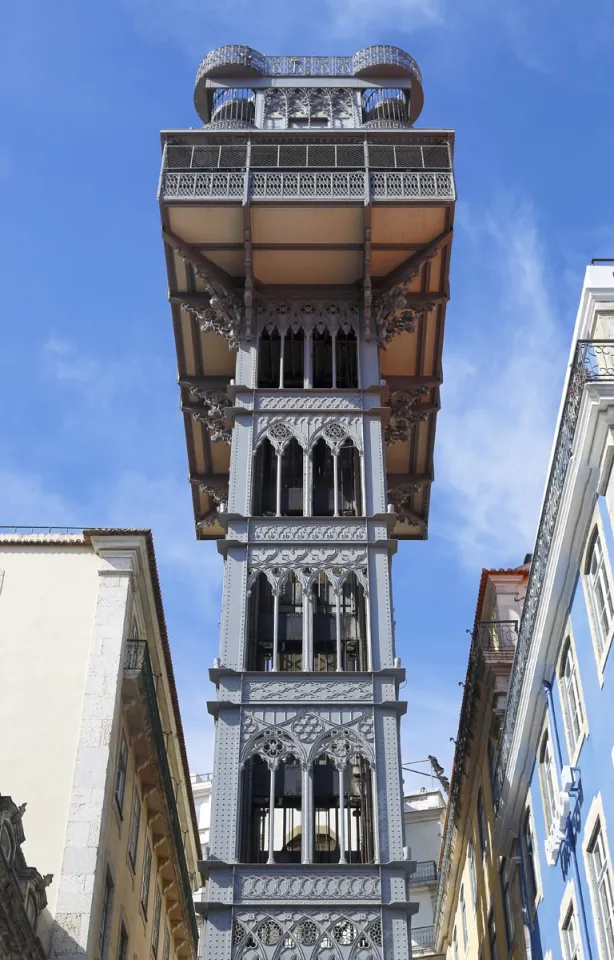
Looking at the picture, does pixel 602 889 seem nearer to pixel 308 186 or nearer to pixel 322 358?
pixel 322 358

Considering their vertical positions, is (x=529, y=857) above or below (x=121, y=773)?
below

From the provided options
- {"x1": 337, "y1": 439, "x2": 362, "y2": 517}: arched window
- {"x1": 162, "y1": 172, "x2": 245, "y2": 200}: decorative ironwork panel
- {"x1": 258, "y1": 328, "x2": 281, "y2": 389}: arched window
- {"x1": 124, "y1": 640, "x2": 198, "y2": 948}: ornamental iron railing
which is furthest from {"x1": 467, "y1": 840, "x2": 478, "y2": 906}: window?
{"x1": 162, "y1": 172, "x2": 245, "y2": 200}: decorative ironwork panel

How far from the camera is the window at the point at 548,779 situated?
21.9m

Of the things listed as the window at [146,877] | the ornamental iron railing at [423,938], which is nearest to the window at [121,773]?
the window at [146,877]

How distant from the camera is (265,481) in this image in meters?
30.3

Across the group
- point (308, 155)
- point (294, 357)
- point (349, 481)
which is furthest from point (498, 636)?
point (308, 155)

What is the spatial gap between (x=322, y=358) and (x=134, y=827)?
43.5 feet

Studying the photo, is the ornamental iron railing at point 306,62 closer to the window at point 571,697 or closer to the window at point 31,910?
the window at point 571,697

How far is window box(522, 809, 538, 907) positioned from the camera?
24.4 meters

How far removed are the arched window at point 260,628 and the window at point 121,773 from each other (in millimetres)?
2936

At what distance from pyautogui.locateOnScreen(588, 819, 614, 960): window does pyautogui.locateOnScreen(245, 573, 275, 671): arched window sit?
8.53 metres

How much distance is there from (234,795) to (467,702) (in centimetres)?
916

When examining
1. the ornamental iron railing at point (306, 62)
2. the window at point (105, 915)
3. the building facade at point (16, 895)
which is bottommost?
the building facade at point (16, 895)

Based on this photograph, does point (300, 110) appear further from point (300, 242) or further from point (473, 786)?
point (473, 786)
